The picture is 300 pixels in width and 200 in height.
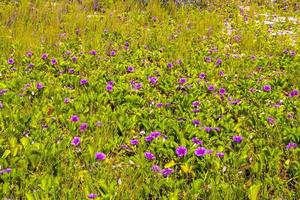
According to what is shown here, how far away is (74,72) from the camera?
5.84m

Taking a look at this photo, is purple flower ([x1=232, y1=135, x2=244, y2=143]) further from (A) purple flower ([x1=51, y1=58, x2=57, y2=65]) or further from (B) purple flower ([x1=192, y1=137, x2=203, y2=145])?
(A) purple flower ([x1=51, y1=58, x2=57, y2=65])

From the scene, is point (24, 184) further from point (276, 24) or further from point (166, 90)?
point (276, 24)

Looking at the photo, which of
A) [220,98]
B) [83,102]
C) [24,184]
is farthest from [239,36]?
[24,184]

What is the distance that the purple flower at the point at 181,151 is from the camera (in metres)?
3.42

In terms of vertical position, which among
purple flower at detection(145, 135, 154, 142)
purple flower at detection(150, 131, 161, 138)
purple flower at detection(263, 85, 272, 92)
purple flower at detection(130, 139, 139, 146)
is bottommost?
purple flower at detection(130, 139, 139, 146)

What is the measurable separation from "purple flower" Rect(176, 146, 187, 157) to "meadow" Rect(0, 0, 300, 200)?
0.05 ft

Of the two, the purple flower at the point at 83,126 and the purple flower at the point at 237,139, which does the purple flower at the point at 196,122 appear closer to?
the purple flower at the point at 237,139

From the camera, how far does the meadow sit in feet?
10.2

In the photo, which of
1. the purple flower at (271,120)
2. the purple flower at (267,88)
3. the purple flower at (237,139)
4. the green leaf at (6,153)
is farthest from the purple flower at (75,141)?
the purple flower at (267,88)

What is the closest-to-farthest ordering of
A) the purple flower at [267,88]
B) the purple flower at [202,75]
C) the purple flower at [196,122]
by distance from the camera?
1. the purple flower at [196,122]
2. the purple flower at [267,88]
3. the purple flower at [202,75]

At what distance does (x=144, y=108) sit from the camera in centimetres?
463

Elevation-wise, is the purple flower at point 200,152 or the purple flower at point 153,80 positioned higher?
the purple flower at point 200,152

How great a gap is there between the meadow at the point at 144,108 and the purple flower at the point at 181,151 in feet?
0.05

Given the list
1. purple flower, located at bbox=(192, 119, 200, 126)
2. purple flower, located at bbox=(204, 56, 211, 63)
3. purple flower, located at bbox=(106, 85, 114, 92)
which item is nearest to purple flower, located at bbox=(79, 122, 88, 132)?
purple flower, located at bbox=(106, 85, 114, 92)
